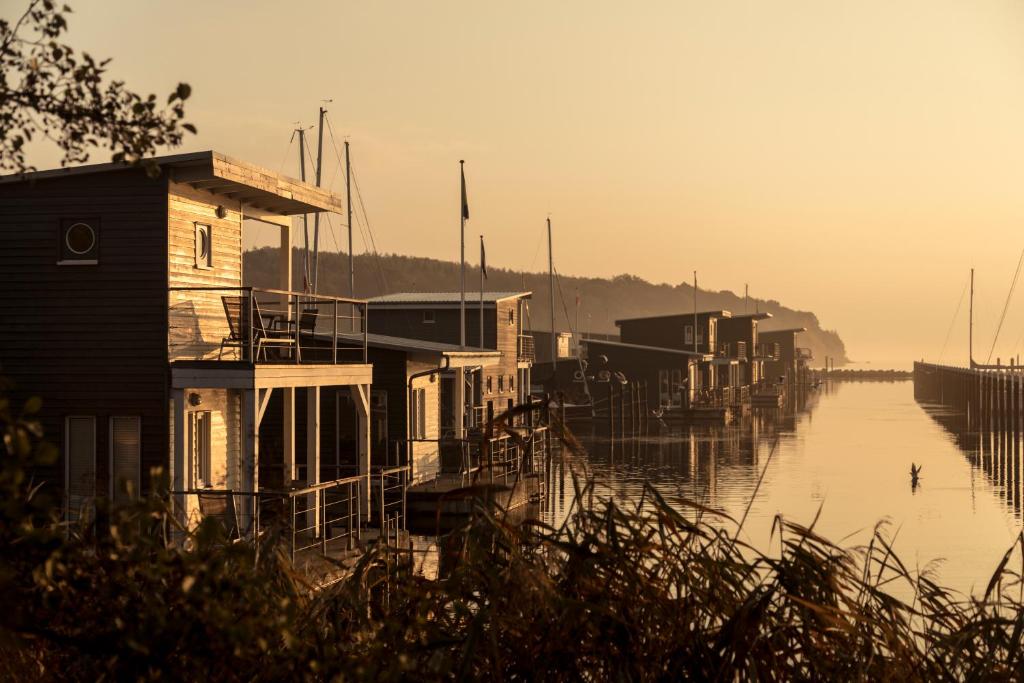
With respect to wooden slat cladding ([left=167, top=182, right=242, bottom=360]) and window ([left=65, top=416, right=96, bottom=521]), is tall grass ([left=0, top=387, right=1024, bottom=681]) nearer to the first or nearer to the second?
window ([left=65, top=416, right=96, bottom=521])

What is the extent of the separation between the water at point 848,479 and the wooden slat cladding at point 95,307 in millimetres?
6834

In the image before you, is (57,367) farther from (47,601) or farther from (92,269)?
(47,601)

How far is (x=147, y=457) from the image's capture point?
1953 cm

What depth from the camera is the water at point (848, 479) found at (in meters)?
37.2

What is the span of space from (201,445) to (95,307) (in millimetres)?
2864

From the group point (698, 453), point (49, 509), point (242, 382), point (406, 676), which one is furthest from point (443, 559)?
point (698, 453)

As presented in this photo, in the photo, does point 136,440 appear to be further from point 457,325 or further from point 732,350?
point 732,350

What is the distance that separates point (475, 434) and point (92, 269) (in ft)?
53.0

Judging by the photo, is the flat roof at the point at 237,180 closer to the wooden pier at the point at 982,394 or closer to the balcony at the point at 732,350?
the wooden pier at the point at 982,394

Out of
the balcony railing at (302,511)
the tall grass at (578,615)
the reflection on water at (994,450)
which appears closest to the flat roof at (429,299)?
the reflection on water at (994,450)

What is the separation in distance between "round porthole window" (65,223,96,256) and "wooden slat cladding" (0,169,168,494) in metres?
0.18

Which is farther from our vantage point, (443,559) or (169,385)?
(169,385)

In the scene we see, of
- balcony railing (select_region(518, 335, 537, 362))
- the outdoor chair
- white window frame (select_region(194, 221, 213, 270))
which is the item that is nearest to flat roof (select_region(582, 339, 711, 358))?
balcony railing (select_region(518, 335, 537, 362))

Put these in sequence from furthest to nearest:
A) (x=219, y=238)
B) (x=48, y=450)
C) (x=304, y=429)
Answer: (x=304, y=429)
(x=219, y=238)
(x=48, y=450)
